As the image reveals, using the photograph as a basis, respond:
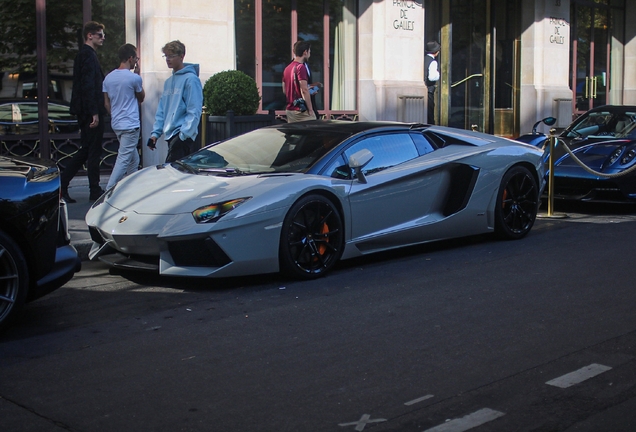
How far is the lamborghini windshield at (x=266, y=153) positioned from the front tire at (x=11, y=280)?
2.22 meters

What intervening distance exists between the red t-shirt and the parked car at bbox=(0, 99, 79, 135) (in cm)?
338

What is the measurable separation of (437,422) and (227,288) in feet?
9.91

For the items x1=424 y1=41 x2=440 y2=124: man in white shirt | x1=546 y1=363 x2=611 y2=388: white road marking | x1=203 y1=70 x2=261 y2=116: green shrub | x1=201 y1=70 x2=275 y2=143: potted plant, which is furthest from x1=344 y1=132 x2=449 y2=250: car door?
x1=424 y1=41 x2=440 y2=124: man in white shirt

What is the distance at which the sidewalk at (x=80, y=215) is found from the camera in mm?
7871

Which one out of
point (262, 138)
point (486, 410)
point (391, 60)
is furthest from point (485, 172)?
point (391, 60)

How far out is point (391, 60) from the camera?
1688 centimetres

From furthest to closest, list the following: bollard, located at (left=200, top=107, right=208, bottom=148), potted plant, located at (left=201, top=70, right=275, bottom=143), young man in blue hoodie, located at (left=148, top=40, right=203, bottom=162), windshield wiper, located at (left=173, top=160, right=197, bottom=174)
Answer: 1. potted plant, located at (left=201, top=70, right=275, bottom=143)
2. bollard, located at (left=200, top=107, right=208, bottom=148)
3. young man in blue hoodie, located at (left=148, top=40, right=203, bottom=162)
4. windshield wiper, located at (left=173, top=160, right=197, bottom=174)

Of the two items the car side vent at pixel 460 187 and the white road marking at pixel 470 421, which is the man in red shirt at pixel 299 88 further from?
the white road marking at pixel 470 421

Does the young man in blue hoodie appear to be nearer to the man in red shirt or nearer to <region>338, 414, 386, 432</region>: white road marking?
the man in red shirt

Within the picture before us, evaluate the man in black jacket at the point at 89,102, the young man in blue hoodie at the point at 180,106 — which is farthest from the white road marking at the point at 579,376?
the man in black jacket at the point at 89,102

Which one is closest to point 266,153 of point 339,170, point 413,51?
point 339,170

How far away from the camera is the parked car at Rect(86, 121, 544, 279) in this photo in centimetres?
630

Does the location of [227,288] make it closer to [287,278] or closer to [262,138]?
[287,278]

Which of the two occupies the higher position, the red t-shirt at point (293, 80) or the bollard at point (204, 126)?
the red t-shirt at point (293, 80)
